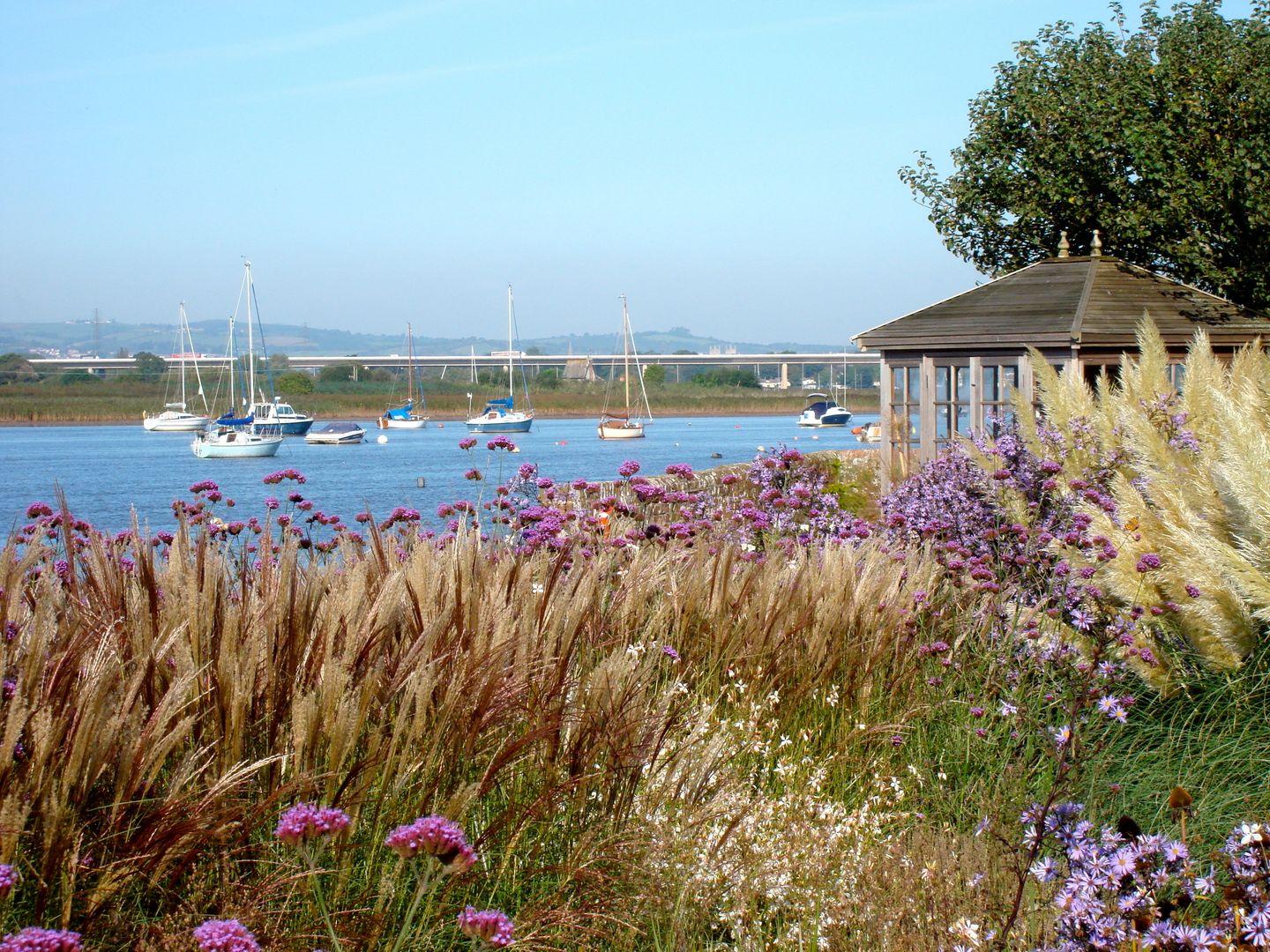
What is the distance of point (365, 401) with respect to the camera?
333 feet

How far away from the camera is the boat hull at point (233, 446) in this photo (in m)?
54.5

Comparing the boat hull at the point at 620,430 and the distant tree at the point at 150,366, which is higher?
the distant tree at the point at 150,366

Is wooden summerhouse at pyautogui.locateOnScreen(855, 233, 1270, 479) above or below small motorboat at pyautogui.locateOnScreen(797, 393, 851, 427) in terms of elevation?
above

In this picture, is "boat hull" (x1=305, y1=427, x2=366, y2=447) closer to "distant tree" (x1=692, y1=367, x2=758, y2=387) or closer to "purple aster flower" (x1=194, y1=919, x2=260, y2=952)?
"distant tree" (x1=692, y1=367, x2=758, y2=387)

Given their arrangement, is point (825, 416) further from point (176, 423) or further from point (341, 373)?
point (341, 373)

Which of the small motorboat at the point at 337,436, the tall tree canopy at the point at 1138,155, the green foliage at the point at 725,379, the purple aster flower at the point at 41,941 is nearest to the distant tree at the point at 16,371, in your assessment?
the small motorboat at the point at 337,436

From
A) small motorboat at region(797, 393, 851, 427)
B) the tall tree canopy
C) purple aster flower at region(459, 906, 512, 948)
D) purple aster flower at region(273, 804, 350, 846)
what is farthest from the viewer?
small motorboat at region(797, 393, 851, 427)

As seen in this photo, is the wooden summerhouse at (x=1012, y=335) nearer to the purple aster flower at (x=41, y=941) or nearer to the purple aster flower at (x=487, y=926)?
the purple aster flower at (x=487, y=926)

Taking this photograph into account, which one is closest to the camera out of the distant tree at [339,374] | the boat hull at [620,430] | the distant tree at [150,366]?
the boat hull at [620,430]

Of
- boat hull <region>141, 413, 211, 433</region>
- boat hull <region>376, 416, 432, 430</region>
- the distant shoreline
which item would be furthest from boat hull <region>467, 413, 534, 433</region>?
boat hull <region>141, 413, 211, 433</region>

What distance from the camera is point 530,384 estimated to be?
385 ft

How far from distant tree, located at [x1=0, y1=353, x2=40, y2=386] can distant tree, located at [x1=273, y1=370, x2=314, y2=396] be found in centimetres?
1996

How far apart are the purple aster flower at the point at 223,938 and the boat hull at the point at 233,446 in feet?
180

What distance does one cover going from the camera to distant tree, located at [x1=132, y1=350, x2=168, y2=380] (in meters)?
112
